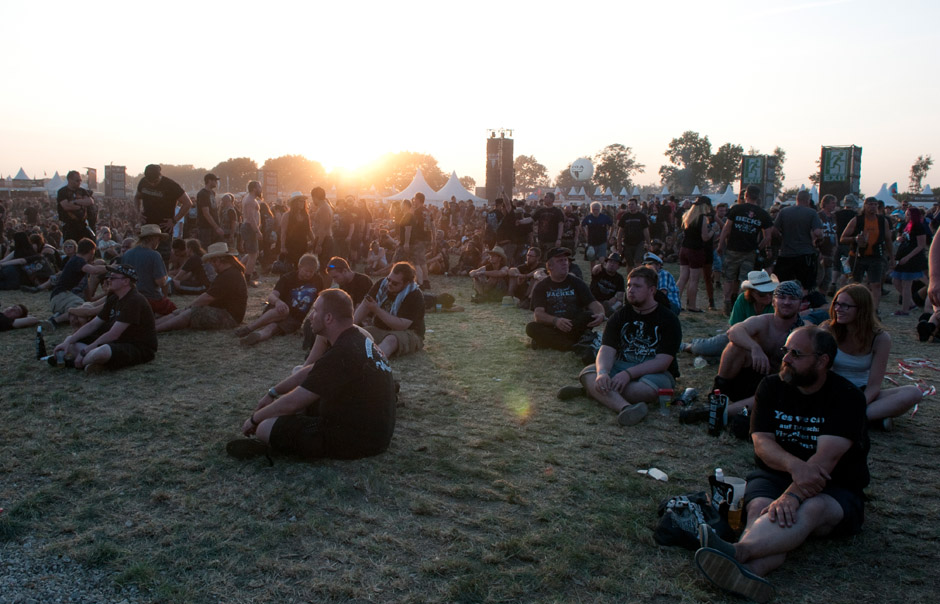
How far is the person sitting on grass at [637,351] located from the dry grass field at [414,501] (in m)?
0.30

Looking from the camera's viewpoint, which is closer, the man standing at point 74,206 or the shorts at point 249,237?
the man standing at point 74,206

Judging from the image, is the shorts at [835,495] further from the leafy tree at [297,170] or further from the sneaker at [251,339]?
the leafy tree at [297,170]

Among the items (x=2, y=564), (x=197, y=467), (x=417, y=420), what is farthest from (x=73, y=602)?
(x=417, y=420)

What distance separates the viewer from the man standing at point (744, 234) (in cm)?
981

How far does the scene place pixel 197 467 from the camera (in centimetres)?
439

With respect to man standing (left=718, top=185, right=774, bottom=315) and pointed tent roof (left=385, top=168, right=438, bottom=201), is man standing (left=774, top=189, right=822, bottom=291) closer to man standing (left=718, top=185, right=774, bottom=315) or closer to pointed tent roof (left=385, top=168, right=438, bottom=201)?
man standing (left=718, top=185, right=774, bottom=315)

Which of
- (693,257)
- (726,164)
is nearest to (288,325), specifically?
(693,257)

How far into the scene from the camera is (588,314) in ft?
25.6

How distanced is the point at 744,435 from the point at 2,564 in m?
4.77

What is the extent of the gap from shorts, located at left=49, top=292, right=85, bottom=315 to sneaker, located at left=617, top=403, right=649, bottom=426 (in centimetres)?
795

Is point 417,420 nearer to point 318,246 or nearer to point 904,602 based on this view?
point 904,602

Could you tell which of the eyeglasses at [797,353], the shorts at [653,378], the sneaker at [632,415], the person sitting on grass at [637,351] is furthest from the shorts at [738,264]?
the eyeglasses at [797,353]

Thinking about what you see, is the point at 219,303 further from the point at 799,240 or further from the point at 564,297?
the point at 799,240

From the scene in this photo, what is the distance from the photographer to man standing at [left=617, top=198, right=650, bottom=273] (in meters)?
12.9
